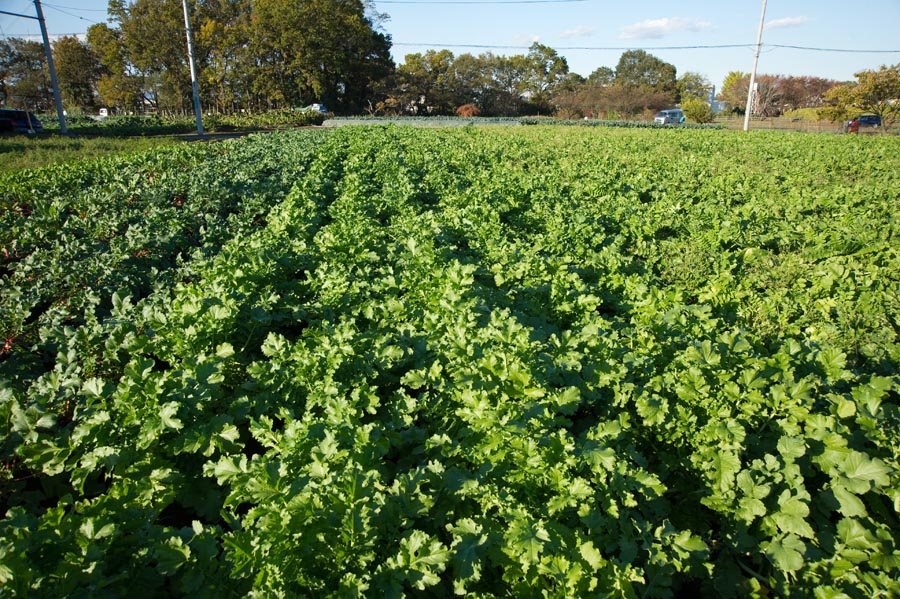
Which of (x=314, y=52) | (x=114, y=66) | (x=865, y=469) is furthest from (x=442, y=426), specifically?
(x=114, y=66)

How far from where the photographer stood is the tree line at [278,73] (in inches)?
2530

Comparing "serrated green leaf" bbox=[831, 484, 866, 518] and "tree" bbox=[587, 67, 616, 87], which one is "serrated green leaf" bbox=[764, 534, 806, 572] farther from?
"tree" bbox=[587, 67, 616, 87]

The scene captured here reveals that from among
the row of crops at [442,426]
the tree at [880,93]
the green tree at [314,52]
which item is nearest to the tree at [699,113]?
the tree at [880,93]

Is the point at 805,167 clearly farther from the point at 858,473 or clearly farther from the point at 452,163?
the point at 858,473

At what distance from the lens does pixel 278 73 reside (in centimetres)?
6738

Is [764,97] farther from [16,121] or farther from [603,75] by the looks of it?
[16,121]

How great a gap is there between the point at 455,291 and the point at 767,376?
8.84 feet

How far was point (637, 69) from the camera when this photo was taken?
10950cm

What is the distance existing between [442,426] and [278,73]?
74.8 meters

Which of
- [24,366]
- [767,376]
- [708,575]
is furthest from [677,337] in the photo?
[24,366]

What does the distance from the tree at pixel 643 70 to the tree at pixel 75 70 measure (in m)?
94.5

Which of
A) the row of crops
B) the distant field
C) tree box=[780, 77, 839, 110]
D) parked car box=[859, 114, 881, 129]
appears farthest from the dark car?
tree box=[780, 77, 839, 110]

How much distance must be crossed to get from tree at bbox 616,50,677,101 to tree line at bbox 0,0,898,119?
74.7 feet

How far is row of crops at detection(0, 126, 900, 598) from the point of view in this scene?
2.44m
